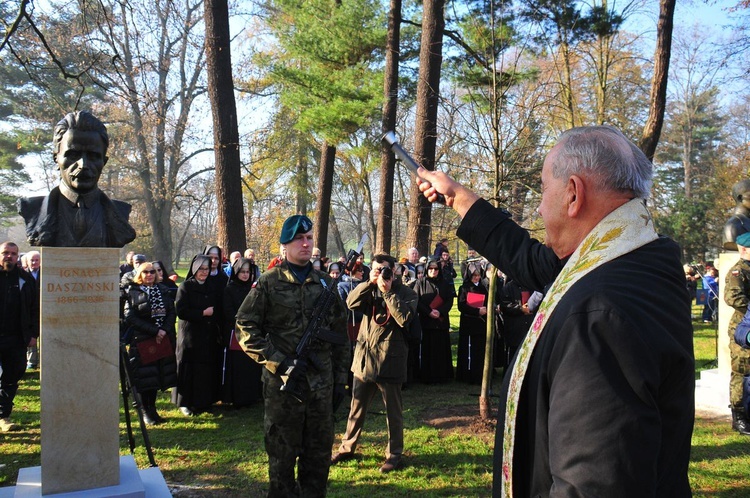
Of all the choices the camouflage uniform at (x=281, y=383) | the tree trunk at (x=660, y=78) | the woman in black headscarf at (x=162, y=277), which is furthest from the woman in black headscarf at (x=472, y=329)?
the camouflage uniform at (x=281, y=383)

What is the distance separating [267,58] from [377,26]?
4509 millimetres

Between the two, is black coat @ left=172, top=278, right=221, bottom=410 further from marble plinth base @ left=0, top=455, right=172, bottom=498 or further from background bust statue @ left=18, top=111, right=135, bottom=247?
background bust statue @ left=18, top=111, right=135, bottom=247

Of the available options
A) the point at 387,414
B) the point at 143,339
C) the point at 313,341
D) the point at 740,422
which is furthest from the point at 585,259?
the point at 740,422

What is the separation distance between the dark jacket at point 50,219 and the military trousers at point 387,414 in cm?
259

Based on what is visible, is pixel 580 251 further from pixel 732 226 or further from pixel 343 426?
pixel 732 226

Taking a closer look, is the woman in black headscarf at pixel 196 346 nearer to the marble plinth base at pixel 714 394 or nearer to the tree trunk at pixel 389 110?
the tree trunk at pixel 389 110

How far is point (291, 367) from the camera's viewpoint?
153 inches

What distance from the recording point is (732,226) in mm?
7941

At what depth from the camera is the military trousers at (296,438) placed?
3943 millimetres

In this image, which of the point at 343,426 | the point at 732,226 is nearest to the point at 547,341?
the point at 343,426

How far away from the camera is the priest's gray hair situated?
5.00 ft

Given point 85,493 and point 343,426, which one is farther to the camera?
point 343,426

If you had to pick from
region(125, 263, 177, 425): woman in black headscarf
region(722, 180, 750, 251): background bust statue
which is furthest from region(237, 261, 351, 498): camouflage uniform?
region(722, 180, 750, 251): background bust statue

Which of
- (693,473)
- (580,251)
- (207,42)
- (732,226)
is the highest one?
(207,42)
